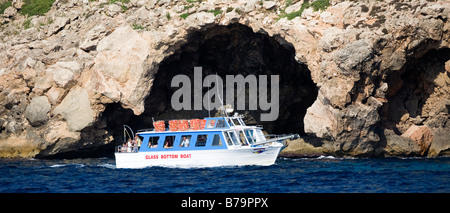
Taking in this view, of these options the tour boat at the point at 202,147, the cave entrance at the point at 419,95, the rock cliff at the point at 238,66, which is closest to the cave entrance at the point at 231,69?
the rock cliff at the point at 238,66

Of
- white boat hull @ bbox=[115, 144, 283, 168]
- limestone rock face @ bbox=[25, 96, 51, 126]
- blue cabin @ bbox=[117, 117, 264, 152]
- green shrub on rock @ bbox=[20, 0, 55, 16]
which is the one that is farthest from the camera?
green shrub on rock @ bbox=[20, 0, 55, 16]

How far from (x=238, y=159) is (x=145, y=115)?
1354cm

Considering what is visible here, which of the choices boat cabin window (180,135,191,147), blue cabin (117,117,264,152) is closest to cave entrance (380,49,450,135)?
blue cabin (117,117,264,152)

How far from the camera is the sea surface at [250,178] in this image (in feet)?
82.4

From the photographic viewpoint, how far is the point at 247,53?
139 feet

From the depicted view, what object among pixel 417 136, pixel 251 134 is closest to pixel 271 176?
pixel 251 134

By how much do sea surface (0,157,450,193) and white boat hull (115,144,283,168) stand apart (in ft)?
2.26

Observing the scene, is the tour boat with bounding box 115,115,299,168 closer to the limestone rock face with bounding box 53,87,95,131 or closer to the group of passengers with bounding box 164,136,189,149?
the group of passengers with bounding box 164,136,189,149

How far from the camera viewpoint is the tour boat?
32531 millimetres

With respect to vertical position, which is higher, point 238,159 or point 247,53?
point 247,53

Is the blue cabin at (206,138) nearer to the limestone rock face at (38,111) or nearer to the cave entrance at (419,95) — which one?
the limestone rock face at (38,111)

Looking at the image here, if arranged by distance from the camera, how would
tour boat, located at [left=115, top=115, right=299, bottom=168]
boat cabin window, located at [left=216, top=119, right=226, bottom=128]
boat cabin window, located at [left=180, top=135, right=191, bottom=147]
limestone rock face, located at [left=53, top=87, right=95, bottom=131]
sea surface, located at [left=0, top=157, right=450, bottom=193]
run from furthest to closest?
limestone rock face, located at [left=53, top=87, right=95, bottom=131] → boat cabin window, located at [left=216, top=119, right=226, bottom=128] → boat cabin window, located at [left=180, top=135, right=191, bottom=147] → tour boat, located at [left=115, top=115, right=299, bottom=168] → sea surface, located at [left=0, top=157, right=450, bottom=193]

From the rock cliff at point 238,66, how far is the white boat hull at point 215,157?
4.00 metres

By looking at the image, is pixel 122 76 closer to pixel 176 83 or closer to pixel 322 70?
pixel 176 83
